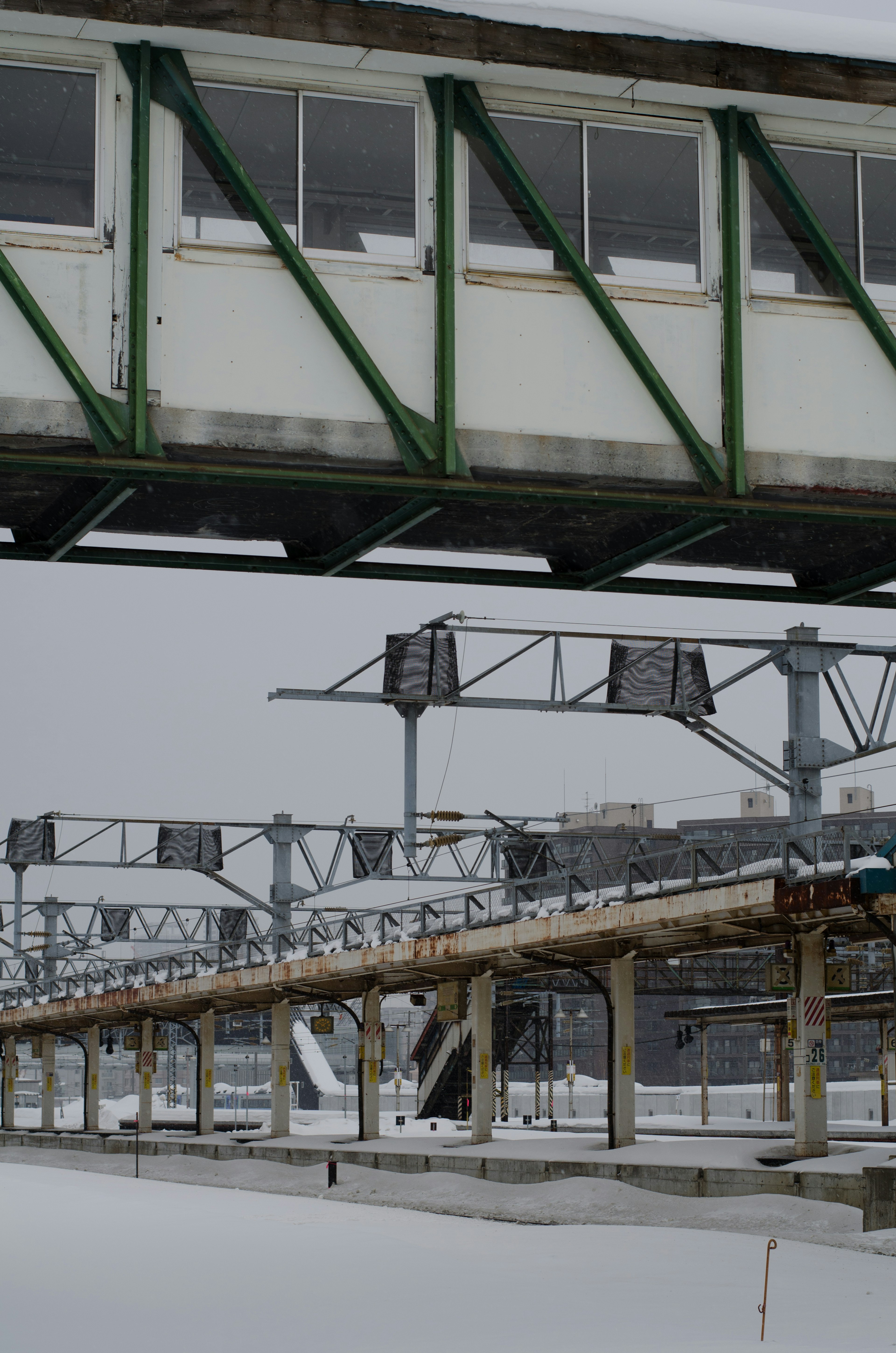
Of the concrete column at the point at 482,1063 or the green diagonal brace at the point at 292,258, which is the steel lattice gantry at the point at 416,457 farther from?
the concrete column at the point at 482,1063

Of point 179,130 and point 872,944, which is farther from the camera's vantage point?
point 872,944

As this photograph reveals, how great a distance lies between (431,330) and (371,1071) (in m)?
32.3

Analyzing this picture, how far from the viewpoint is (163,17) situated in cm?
877

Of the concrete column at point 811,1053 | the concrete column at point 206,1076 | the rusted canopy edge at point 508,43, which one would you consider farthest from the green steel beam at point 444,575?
the concrete column at point 206,1076

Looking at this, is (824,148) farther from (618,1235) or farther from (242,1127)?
(242,1127)

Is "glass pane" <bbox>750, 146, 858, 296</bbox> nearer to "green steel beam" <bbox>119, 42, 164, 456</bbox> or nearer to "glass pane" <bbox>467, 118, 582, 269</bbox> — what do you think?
"glass pane" <bbox>467, 118, 582, 269</bbox>

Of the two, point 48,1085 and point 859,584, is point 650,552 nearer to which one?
point 859,584

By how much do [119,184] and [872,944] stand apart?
107 feet

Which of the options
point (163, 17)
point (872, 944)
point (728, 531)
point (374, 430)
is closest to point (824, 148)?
point (728, 531)

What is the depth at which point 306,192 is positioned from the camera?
934cm

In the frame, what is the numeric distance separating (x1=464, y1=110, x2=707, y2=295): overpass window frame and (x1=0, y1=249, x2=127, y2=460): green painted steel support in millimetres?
2346

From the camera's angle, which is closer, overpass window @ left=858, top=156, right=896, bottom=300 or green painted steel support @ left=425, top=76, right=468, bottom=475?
green painted steel support @ left=425, top=76, right=468, bottom=475

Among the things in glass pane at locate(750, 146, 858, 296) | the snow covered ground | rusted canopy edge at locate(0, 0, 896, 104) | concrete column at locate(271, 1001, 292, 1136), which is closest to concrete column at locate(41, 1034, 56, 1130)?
concrete column at locate(271, 1001, 292, 1136)

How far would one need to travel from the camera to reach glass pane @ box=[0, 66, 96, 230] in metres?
9.00
